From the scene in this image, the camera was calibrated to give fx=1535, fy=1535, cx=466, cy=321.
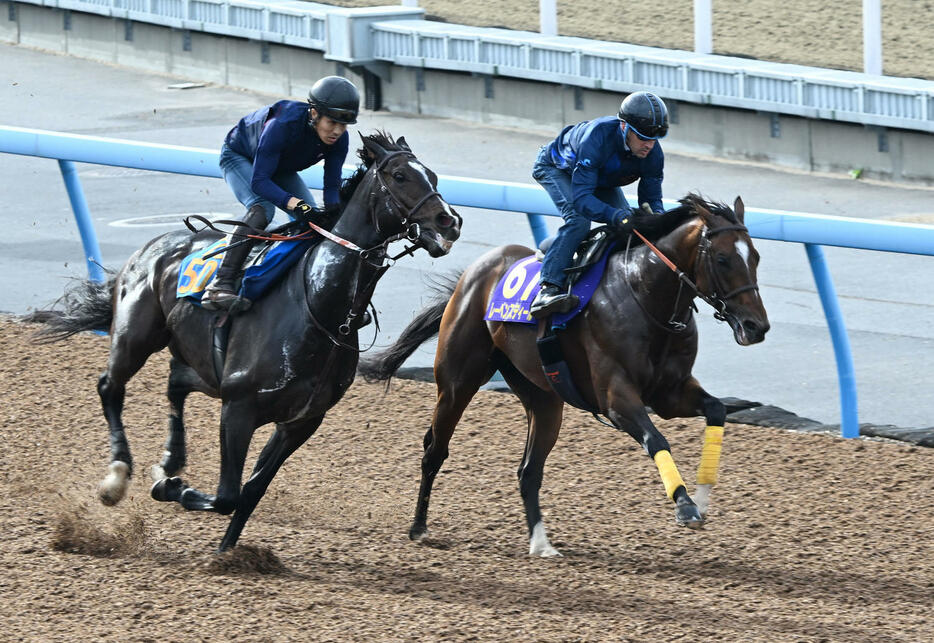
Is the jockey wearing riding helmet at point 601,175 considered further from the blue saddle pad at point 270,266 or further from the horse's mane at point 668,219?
the blue saddle pad at point 270,266

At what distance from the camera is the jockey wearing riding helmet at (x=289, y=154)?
648 cm

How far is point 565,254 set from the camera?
691 centimetres

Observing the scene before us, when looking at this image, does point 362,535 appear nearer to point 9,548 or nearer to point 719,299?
point 9,548

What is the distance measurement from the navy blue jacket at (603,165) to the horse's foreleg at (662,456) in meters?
0.93

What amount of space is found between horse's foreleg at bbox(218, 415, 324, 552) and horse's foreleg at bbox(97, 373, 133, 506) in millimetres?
640

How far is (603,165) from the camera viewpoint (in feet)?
22.6

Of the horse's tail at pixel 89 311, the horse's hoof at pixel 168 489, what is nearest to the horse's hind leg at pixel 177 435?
the horse's hoof at pixel 168 489

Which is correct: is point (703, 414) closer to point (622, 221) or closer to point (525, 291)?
point (622, 221)

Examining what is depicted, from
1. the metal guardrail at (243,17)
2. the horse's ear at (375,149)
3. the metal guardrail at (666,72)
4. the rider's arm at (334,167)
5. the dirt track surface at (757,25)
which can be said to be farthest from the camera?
the metal guardrail at (243,17)

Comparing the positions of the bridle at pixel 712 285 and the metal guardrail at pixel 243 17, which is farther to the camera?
the metal guardrail at pixel 243 17

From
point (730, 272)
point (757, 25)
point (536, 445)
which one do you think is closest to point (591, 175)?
point (730, 272)

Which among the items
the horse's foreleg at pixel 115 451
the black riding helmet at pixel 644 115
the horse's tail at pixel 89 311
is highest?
the black riding helmet at pixel 644 115

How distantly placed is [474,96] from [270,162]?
13.0m

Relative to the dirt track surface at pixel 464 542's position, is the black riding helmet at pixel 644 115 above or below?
above
